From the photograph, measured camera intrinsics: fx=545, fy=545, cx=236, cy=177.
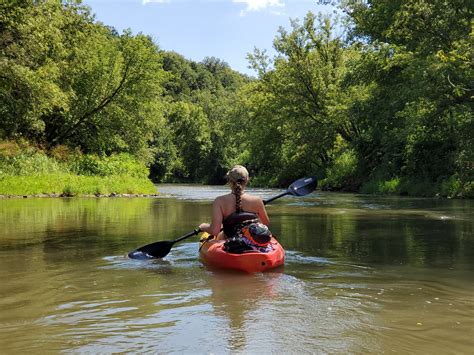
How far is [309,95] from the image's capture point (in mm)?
35656

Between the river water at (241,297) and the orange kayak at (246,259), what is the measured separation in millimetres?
127

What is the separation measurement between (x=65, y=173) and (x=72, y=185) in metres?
1.95

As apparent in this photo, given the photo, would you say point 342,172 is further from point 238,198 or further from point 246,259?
point 246,259

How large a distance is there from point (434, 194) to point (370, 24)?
7594mm

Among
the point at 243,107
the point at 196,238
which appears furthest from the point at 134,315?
the point at 243,107

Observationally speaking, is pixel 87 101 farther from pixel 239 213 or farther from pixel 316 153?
pixel 239 213

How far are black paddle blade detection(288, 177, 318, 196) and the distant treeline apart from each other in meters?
6.79

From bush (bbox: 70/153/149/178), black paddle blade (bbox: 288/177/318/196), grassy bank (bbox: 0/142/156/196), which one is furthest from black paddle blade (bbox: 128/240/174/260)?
bush (bbox: 70/153/149/178)

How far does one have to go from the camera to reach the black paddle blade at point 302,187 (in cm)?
921

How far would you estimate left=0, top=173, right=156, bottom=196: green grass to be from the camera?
71.0 feet

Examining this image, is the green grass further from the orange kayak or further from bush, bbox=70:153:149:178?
the orange kayak

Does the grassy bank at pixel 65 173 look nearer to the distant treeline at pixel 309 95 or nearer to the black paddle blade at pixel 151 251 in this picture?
the distant treeline at pixel 309 95

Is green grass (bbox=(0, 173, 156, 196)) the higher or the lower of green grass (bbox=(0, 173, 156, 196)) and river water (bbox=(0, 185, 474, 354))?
the higher

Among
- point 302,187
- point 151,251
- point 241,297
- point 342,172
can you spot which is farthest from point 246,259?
point 342,172
